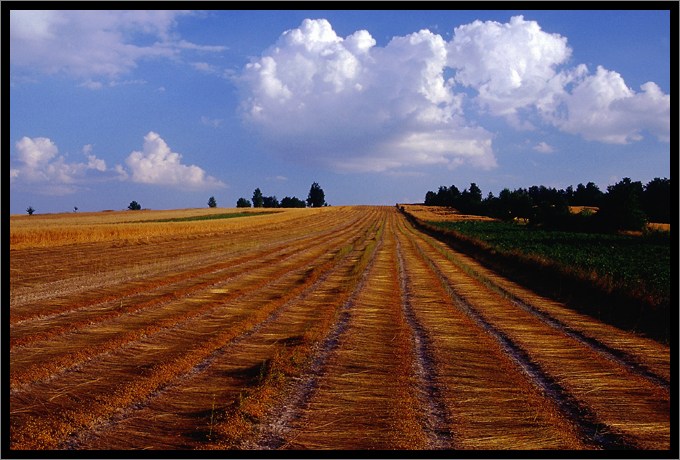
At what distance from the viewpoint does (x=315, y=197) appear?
166 metres

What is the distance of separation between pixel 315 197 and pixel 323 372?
523 feet

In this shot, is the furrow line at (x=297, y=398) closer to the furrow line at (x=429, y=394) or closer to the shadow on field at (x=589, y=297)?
the furrow line at (x=429, y=394)

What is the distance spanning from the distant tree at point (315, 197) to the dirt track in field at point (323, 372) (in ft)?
495

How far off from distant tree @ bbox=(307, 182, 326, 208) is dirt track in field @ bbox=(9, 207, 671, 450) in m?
151

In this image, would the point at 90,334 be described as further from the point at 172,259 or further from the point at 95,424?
the point at 172,259

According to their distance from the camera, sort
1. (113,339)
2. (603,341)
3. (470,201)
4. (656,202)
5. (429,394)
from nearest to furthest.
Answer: (429,394)
(113,339)
(603,341)
(656,202)
(470,201)

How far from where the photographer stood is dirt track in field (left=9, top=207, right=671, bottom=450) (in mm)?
5250

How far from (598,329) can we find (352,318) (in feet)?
17.6

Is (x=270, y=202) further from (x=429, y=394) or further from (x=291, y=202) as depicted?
(x=429, y=394)

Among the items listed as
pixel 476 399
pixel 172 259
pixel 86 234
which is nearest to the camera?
pixel 476 399

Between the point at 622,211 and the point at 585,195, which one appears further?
the point at 585,195

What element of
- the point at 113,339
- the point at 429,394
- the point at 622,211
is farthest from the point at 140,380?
the point at 622,211

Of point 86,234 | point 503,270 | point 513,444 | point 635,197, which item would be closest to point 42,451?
point 513,444

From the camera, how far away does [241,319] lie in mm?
10734
